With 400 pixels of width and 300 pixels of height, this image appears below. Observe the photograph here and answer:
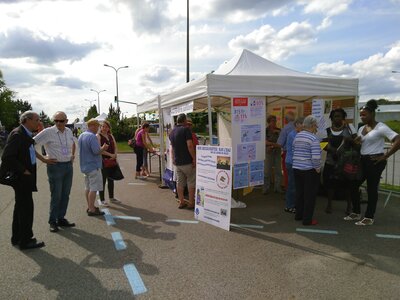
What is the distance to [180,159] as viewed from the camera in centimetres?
643

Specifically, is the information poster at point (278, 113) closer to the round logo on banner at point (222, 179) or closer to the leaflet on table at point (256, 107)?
the leaflet on table at point (256, 107)

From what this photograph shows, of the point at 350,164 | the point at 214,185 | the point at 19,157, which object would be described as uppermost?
the point at 19,157

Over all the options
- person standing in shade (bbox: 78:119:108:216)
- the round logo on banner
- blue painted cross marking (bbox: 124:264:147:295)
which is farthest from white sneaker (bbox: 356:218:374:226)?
person standing in shade (bbox: 78:119:108:216)

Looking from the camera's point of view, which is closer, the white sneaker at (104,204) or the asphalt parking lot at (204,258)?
the asphalt parking lot at (204,258)

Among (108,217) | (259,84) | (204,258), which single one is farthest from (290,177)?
(108,217)

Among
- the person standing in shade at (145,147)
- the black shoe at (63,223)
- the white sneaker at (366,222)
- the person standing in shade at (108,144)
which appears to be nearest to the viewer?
the white sneaker at (366,222)

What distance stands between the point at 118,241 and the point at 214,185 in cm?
171

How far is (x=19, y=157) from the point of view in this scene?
4512mm

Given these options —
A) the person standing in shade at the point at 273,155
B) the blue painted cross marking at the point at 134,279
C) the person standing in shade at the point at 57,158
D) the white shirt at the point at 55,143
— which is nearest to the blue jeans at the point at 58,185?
the person standing in shade at the point at 57,158

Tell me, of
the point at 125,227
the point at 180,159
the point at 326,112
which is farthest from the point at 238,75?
the point at 125,227

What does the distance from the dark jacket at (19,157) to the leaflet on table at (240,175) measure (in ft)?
11.2

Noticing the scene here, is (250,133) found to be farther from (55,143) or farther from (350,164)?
(55,143)

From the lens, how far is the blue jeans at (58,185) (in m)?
5.36

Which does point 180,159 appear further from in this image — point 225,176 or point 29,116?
point 29,116
